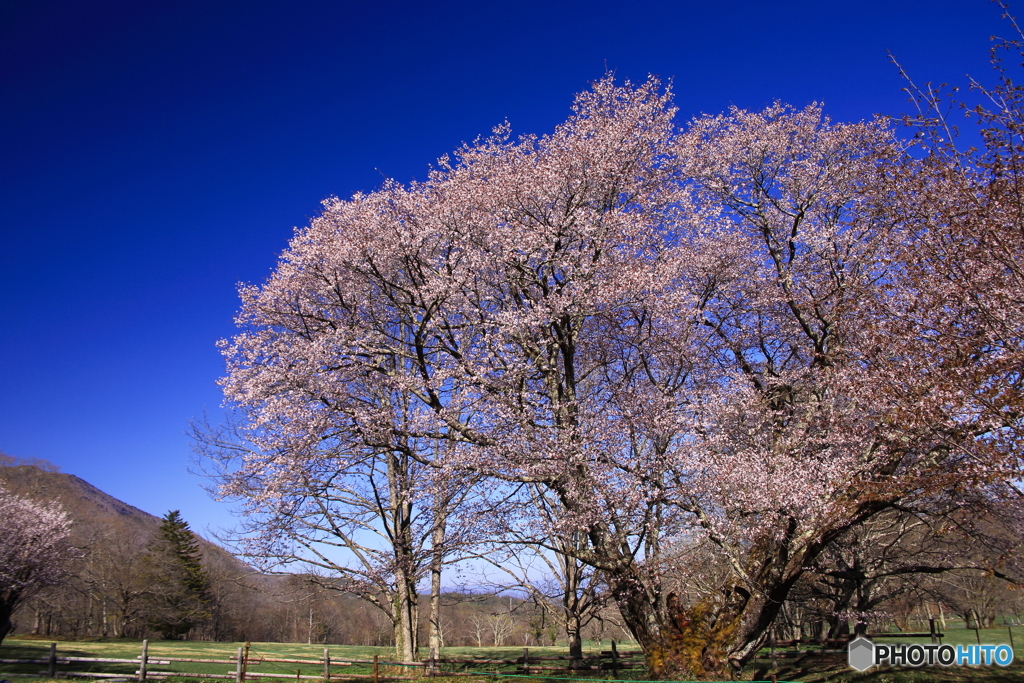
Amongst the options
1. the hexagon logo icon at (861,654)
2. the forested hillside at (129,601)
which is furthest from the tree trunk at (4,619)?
the hexagon logo icon at (861,654)

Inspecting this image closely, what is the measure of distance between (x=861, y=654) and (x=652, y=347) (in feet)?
36.7

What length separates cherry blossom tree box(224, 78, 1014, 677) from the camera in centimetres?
1200

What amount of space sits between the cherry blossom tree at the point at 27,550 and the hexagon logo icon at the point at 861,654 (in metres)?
28.8

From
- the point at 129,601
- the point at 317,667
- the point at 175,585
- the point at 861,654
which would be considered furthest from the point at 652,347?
the point at 129,601

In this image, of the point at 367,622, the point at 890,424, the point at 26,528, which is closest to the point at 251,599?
the point at 367,622

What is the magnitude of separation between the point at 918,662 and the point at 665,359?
11442mm

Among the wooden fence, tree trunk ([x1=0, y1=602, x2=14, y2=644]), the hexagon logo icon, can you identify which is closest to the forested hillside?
tree trunk ([x1=0, y1=602, x2=14, y2=644])

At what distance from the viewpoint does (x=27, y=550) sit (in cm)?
2644

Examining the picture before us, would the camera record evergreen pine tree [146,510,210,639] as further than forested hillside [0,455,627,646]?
Yes

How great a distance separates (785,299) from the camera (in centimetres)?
1497

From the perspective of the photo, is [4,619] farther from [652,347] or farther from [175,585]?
[175,585]

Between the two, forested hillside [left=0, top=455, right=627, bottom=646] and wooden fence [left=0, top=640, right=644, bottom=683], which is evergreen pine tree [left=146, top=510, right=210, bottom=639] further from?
wooden fence [left=0, top=640, right=644, bottom=683]

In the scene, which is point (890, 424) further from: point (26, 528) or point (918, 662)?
point (26, 528)

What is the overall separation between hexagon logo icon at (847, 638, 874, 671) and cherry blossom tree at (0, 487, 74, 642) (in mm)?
28813
